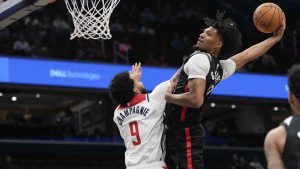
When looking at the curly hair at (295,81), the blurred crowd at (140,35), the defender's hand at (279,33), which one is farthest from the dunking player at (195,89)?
the blurred crowd at (140,35)

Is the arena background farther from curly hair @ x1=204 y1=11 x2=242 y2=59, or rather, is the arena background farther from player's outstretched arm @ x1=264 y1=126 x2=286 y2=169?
player's outstretched arm @ x1=264 y1=126 x2=286 y2=169

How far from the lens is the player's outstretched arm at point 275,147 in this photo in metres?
3.47

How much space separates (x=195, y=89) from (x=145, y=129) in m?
0.53

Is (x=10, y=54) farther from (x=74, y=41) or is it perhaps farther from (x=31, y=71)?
(x=74, y=41)

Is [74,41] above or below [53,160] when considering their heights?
above

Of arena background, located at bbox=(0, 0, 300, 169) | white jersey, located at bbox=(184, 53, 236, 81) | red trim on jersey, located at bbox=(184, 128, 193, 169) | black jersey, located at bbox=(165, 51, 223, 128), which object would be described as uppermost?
white jersey, located at bbox=(184, 53, 236, 81)

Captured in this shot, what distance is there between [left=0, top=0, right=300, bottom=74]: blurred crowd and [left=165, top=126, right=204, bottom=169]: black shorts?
1157 cm

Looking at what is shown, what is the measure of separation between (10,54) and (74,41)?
6.36ft

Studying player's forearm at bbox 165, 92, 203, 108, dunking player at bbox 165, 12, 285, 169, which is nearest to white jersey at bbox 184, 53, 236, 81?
dunking player at bbox 165, 12, 285, 169

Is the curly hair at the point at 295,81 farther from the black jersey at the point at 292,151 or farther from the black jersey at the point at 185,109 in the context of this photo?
the black jersey at the point at 185,109

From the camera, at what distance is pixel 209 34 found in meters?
5.26

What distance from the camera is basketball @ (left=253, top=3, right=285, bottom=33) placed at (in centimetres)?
538

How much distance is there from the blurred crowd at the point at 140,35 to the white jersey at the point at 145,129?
1134 centimetres

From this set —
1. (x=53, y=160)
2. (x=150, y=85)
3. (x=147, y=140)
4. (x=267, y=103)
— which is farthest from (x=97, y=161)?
(x=147, y=140)
